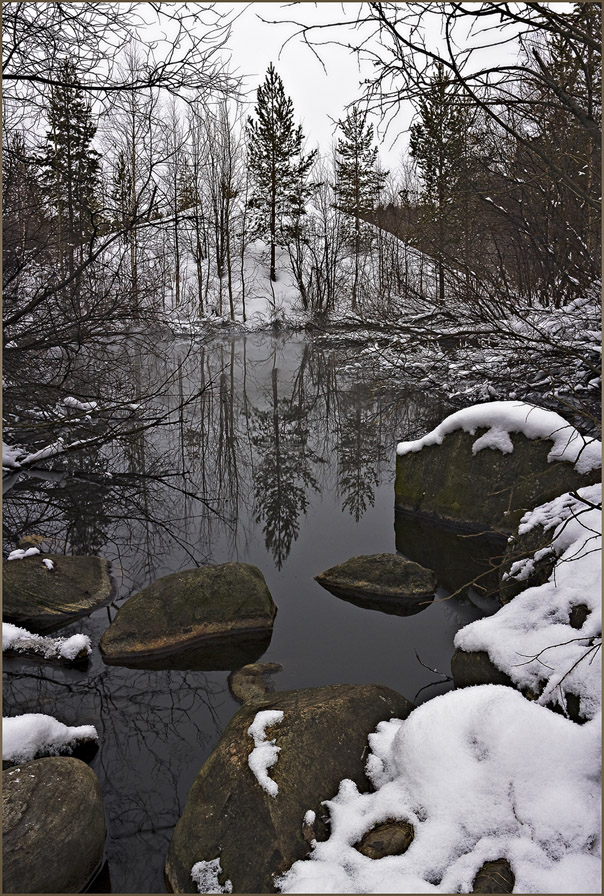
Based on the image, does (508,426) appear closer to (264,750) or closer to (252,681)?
(252,681)

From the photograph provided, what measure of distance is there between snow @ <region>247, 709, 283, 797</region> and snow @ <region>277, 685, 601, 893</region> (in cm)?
29

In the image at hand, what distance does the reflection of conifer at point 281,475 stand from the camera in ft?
24.4

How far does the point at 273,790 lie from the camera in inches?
103

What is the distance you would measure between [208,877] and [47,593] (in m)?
3.31

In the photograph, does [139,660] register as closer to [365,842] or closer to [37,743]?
[37,743]

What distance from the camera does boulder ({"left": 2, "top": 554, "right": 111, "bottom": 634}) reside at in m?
5.04

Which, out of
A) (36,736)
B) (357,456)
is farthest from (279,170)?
(36,736)

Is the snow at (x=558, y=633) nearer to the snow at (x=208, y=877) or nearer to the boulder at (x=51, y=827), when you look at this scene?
the snow at (x=208, y=877)

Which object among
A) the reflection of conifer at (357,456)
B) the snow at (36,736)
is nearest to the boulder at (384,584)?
the reflection of conifer at (357,456)

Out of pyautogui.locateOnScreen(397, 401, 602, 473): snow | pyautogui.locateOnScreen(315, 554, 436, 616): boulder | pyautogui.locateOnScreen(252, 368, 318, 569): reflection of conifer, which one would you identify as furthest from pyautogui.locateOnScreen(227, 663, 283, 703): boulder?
pyautogui.locateOnScreen(397, 401, 602, 473): snow

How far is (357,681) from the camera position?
14.1ft

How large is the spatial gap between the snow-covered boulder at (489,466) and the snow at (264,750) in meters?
3.19

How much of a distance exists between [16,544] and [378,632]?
384 centimetres

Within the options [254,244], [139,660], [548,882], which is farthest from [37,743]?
[254,244]
